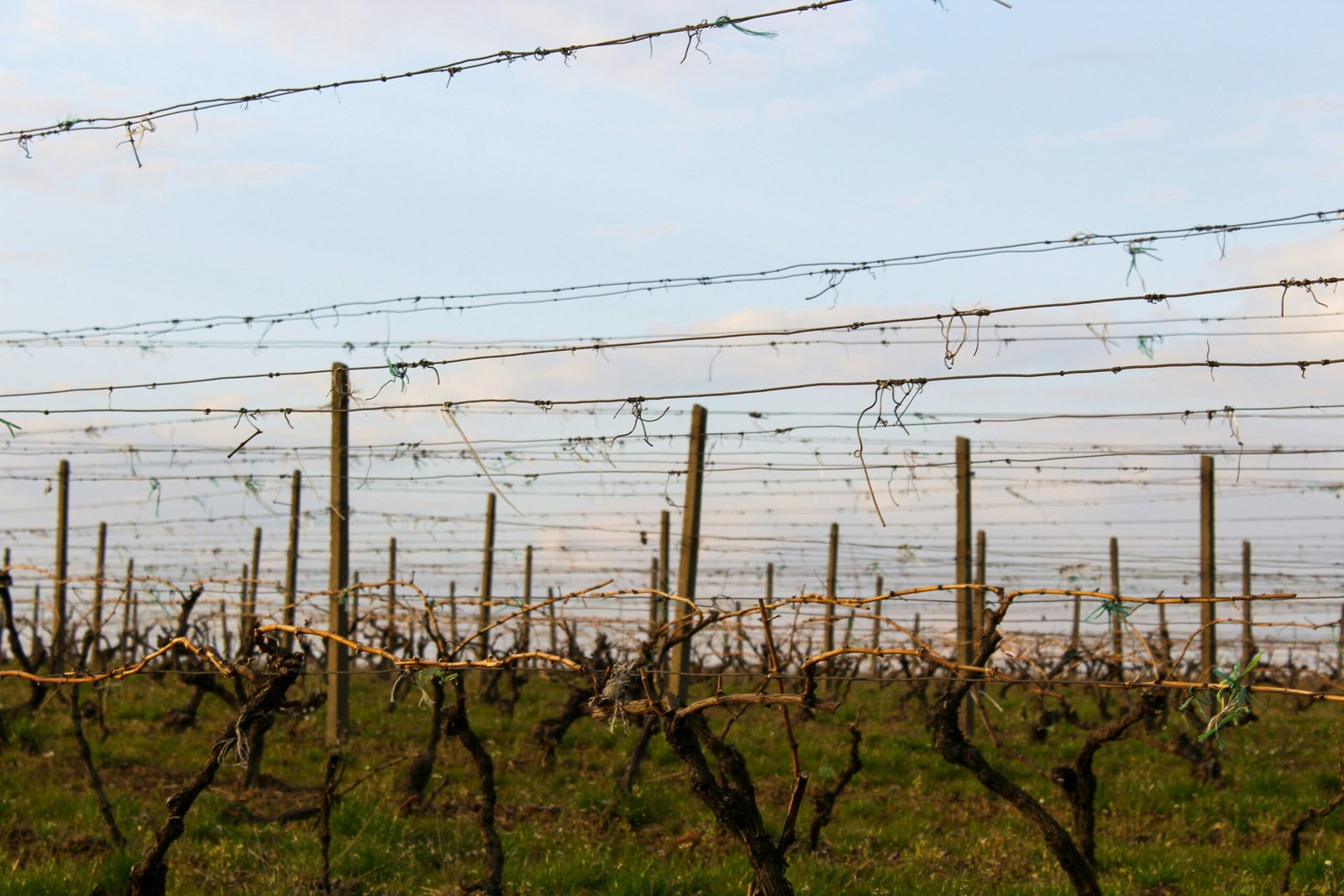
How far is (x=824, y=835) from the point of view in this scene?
359 inches

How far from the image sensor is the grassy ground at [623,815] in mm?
7641

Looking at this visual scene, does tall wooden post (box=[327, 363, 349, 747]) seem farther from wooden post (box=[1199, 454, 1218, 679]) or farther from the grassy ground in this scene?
wooden post (box=[1199, 454, 1218, 679])

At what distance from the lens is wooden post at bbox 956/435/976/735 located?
13273 mm

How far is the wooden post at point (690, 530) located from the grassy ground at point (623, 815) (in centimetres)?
94

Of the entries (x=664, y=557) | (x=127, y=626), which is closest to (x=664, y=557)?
(x=664, y=557)

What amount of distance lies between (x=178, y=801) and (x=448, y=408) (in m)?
2.47

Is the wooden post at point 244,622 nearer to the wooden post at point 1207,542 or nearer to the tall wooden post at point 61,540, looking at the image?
the tall wooden post at point 61,540

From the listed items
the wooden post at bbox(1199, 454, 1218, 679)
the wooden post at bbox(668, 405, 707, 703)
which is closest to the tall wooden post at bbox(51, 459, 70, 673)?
the wooden post at bbox(668, 405, 707, 703)

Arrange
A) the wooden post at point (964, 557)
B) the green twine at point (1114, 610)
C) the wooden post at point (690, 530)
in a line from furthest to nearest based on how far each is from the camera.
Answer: the wooden post at point (964, 557), the wooden post at point (690, 530), the green twine at point (1114, 610)

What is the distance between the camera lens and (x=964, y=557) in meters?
13.3

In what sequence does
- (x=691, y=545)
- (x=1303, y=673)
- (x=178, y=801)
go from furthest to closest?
(x=1303, y=673) < (x=691, y=545) < (x=178, y=801)

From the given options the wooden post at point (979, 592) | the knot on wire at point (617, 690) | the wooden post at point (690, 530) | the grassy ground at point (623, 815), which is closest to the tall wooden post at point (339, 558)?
the grassy ground at point (623, 815)

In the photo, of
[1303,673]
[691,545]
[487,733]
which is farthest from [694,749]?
[1303,673]

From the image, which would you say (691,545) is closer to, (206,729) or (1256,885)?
(1256,885)
